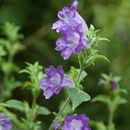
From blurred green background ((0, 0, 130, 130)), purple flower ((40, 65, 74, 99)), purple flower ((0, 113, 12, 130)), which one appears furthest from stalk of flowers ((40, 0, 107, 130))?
blurred green background ((0, 0, 130, 130))

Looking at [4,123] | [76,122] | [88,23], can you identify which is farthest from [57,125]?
[88,23]

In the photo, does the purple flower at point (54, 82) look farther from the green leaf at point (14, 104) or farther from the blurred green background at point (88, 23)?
the blurred green background at point (88, 23)

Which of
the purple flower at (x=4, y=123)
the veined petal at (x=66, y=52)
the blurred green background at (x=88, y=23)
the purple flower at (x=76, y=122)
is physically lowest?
the purple flower at (x=76, y=122)

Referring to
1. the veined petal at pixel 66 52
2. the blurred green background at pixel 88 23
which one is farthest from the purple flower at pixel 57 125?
the blurred green background at pixel 88 23

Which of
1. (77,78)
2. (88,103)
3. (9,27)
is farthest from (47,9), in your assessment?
(77,78)

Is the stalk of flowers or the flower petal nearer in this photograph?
the stalk of flowers

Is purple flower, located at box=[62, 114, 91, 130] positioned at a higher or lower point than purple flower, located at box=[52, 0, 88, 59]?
lower

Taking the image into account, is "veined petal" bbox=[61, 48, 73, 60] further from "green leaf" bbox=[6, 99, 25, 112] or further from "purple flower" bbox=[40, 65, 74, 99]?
"green leaf" bbox=[6, 99, 25, 112]
